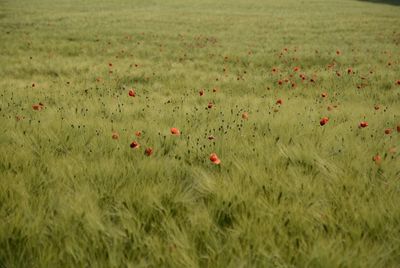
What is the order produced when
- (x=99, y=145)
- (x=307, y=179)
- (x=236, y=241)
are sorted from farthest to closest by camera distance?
(x=99, y=145) < (x=307, y=179) < (x=236, y=241)

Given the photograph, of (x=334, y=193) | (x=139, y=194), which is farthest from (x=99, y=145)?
(x=334, y=193)

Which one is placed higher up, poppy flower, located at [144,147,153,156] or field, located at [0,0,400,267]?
poppy flower, located at [144,147,153,156]

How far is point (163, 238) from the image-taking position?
→ 1.66m

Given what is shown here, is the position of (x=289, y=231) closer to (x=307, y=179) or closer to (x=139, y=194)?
(x=307, y=179)

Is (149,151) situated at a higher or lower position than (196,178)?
higher

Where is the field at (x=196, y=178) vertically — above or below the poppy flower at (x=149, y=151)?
below

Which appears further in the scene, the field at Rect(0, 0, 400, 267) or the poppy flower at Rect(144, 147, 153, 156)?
the poppy flower at Rect(144, 147, 153, 156)

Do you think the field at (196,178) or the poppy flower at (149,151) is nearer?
the field at (196,178)

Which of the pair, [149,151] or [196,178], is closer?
[196,178]

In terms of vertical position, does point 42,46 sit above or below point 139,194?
above

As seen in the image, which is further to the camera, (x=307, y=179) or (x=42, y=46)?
(x=42, y=46)

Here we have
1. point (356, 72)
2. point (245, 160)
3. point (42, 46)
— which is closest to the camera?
point (245, 160)

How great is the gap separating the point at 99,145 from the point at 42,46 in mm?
9885

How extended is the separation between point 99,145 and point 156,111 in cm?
136
